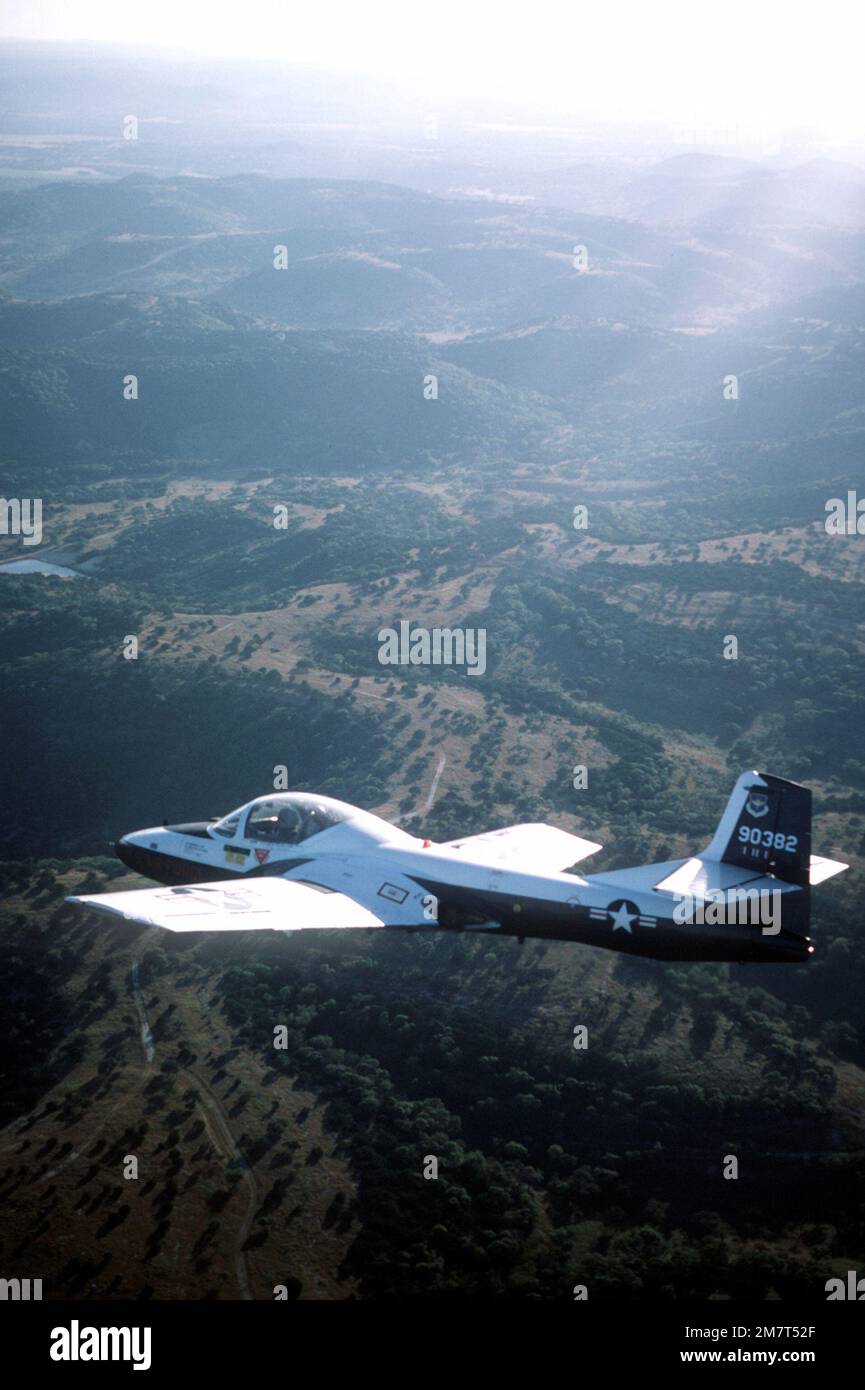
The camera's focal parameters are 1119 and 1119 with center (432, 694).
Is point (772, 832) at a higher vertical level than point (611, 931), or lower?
higher

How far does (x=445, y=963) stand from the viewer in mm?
59406

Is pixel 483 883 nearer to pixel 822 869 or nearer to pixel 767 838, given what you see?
pixel 767 838

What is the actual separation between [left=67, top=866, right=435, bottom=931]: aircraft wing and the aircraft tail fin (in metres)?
12.4

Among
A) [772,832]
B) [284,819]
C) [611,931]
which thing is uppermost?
[772,832]

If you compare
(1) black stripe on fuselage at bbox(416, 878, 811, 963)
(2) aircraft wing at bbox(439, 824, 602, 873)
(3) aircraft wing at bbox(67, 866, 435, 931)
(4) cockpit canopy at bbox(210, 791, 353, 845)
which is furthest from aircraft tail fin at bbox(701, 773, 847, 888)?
(4) cockpit canopy at bbox(210, 791, 353, 845)

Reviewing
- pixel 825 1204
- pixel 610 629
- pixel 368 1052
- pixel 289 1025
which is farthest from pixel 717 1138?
pixel 610 629

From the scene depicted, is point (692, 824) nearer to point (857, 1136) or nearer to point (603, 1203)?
point (857, 1136)

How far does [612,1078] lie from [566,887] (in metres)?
13.7

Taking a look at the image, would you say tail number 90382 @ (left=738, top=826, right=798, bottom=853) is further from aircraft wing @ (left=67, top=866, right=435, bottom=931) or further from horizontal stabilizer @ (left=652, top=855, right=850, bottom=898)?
aircraft wing @ (left=67, top=866, right=435, bottom=931)

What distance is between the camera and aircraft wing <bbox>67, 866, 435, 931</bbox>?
41.2 m

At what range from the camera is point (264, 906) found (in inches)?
1741

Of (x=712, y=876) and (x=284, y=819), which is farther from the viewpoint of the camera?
(x=284, y=819)

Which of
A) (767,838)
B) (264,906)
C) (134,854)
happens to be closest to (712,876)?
(767,838)

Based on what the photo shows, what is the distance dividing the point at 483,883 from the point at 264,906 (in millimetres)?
8730
